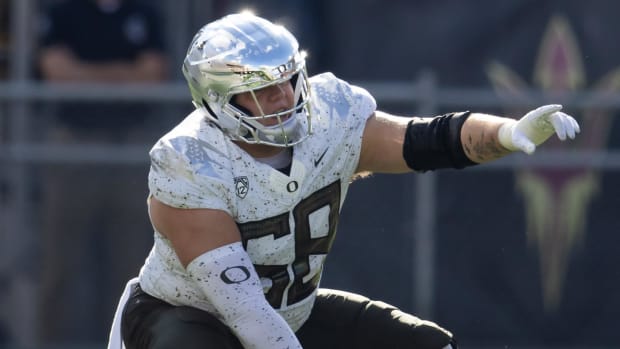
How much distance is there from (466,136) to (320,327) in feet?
2.60

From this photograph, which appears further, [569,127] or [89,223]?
[89,223]

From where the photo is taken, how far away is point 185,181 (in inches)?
170

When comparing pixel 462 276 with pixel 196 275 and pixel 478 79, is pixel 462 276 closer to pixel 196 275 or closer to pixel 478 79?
pixel 478 79

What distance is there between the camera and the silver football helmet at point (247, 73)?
4387 mm

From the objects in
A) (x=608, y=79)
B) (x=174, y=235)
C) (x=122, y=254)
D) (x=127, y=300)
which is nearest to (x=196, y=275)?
(x=174, y=235)

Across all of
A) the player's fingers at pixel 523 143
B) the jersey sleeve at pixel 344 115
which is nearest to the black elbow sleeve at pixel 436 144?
the jersey sleeve at pixel 344 115

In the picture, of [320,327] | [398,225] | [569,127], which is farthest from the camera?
[398,225]

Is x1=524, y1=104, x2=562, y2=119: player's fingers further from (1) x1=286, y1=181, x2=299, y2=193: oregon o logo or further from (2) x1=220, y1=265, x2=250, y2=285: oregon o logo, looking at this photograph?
(2) x1=220, y1=265, x2=250, y2=285: oregon o logo

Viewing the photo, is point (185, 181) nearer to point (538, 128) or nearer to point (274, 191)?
point (274, 191)

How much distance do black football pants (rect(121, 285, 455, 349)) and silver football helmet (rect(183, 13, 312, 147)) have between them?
0.56m

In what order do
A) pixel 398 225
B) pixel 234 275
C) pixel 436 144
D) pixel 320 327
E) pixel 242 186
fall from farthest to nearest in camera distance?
pixel 398 225 < pixel 320 327 < pixel 436 144 < pixel 242 186 < pixel 234 275

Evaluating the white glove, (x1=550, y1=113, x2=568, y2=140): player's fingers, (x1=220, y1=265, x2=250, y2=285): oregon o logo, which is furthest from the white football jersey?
(x1=550, y1=113, x2=568, y2=140): player's fingers

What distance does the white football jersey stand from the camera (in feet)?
14.3

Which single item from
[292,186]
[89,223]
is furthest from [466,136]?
[89,223]
